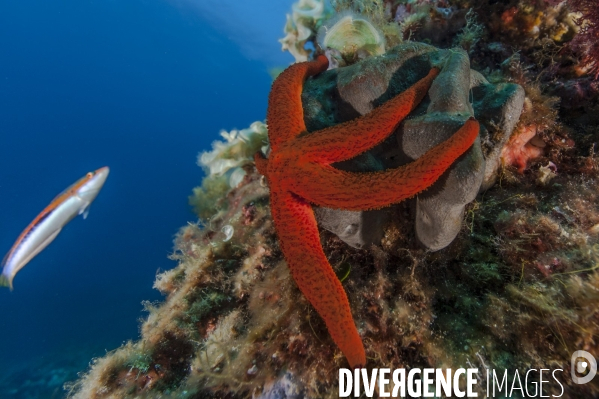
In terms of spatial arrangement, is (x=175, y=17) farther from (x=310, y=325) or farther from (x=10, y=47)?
(x=310, y=325)

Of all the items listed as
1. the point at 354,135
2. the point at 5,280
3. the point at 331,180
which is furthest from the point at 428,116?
the point at 5,280

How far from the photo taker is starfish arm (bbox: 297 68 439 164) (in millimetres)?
2621

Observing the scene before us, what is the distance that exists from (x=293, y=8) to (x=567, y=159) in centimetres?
497

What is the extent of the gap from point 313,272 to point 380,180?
0.96m

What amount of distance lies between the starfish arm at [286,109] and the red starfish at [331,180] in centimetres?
1

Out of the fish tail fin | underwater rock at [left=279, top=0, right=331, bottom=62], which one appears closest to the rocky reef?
underwater rock at [left=279, top=0, right=331, bottom=62]

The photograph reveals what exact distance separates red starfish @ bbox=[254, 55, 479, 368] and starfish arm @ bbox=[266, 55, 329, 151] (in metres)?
0.01

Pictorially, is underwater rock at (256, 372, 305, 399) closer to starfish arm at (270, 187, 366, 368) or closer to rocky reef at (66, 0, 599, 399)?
rocky reef at (66, 0, 599, 399)

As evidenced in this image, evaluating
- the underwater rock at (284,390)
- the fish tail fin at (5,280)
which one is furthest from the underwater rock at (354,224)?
the fish tail fin at (5,280)

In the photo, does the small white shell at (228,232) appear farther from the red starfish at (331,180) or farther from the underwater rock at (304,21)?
the underwater rock at (304,21)

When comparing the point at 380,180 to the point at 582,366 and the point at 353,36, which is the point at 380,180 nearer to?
the point at 582,366

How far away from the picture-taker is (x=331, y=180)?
257 centimetres

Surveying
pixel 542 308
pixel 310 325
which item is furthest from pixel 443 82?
pixel 310 325

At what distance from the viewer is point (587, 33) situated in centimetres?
386
